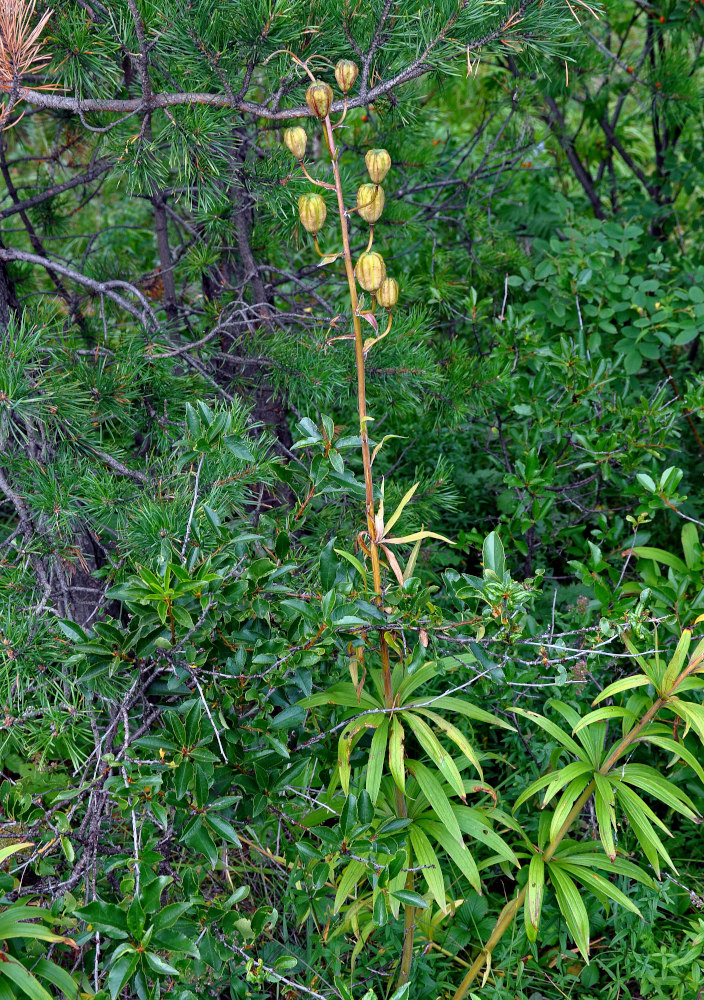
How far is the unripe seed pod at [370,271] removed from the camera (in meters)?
1.22

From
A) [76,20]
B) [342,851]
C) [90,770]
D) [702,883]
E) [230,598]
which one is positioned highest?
[76,20]

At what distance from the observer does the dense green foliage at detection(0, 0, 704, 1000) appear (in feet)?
4.32

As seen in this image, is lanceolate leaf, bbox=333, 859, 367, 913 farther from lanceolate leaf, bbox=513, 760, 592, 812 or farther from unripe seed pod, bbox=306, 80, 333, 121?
unripe seed pod, bbox=306, 80, 333, 121

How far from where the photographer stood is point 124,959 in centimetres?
108

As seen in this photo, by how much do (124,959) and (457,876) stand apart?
963 millimetres

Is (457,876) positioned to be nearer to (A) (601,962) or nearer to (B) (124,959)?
(A) (601,962)

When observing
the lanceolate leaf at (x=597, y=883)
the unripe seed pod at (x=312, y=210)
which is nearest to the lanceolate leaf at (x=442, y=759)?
the lanceolate leaf at (x=597, y=883)

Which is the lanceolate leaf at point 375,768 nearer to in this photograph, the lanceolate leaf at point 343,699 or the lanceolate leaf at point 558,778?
the lanceolate leaf at point 343,699

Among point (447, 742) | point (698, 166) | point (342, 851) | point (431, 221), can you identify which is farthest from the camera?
point (698, 166)

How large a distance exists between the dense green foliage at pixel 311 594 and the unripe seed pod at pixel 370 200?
0.04 meters

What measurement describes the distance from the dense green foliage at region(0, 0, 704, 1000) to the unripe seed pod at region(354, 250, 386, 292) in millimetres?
63

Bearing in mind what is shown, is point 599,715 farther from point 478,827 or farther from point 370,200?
point 370,200

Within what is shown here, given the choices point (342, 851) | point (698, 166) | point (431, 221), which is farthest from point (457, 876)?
point (698, 166)

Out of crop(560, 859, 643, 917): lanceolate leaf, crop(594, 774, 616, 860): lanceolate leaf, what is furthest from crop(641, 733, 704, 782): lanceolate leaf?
crop(560, 859, 643, 917): lanceolate leaf
